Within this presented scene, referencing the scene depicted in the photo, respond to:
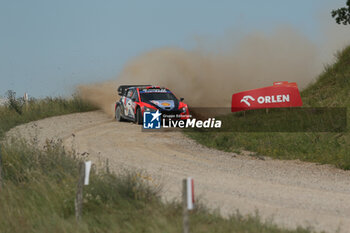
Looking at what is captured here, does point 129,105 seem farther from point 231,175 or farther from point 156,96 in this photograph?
point 231,175

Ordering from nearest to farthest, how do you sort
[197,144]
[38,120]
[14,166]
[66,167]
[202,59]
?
[66,167] < [14,166] < [197,144] < [38,120] < [202,59]

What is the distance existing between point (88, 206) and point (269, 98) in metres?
17.4

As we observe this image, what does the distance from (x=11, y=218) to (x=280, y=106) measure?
18198 mm

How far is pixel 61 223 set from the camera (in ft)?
28.7

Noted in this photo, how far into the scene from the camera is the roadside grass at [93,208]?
8273 millimetres

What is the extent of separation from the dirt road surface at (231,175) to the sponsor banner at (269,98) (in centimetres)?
485

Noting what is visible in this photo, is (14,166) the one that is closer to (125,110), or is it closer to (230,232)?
(230,232)

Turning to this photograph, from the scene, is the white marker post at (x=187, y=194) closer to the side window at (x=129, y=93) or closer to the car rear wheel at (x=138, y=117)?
the car rear wheel at (x=138, y=117)

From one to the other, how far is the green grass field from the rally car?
34.8 ft

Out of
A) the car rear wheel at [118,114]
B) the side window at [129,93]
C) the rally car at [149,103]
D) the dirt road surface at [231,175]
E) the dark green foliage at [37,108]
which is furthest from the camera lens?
the dark green foliage at [37,108]

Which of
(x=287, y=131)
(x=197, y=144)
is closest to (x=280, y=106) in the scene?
(x=287, y=131)

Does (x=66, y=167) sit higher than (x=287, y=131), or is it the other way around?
(x=66, y=167)

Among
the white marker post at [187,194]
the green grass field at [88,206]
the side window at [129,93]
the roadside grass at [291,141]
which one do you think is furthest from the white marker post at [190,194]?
the side window at [129,93]

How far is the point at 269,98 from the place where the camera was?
25906 millimetres
